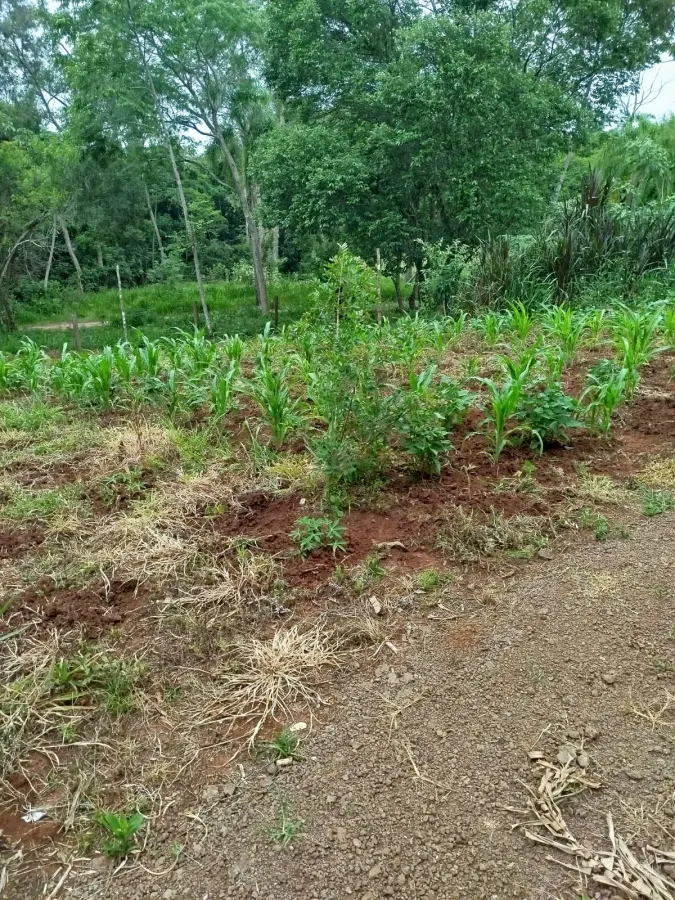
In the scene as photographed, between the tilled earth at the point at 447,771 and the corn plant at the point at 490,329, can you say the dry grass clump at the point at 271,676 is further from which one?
the corn plant at the point at 490,329

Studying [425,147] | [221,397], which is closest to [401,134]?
[425,147]

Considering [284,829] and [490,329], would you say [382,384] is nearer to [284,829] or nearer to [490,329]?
[284,829]

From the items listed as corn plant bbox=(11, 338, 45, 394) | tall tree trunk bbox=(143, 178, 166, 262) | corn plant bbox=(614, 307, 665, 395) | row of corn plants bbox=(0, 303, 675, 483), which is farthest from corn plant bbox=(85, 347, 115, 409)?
tall tree trunk bbox=(143, 178, 166, 262)

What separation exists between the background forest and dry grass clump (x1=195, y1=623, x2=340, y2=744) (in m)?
4.72

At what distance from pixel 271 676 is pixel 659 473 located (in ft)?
5.81

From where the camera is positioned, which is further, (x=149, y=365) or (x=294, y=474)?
(x=149, y=365)

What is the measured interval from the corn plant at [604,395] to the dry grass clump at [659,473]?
0.27 meters

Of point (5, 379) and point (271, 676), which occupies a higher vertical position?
point (5, 379)

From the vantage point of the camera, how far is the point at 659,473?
7.72 ft

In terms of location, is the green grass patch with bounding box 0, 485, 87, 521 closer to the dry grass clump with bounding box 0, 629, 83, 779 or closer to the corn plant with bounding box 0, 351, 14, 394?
the dry grass clump with bounding box 0, 629, 83, 779

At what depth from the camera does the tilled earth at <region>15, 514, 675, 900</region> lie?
1.10m

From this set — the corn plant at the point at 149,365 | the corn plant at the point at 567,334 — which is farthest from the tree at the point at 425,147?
the corn plant at the point at 149,365

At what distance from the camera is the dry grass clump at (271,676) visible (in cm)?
147

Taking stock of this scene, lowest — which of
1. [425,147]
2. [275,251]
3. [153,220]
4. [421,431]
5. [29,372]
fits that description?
[29,372]
